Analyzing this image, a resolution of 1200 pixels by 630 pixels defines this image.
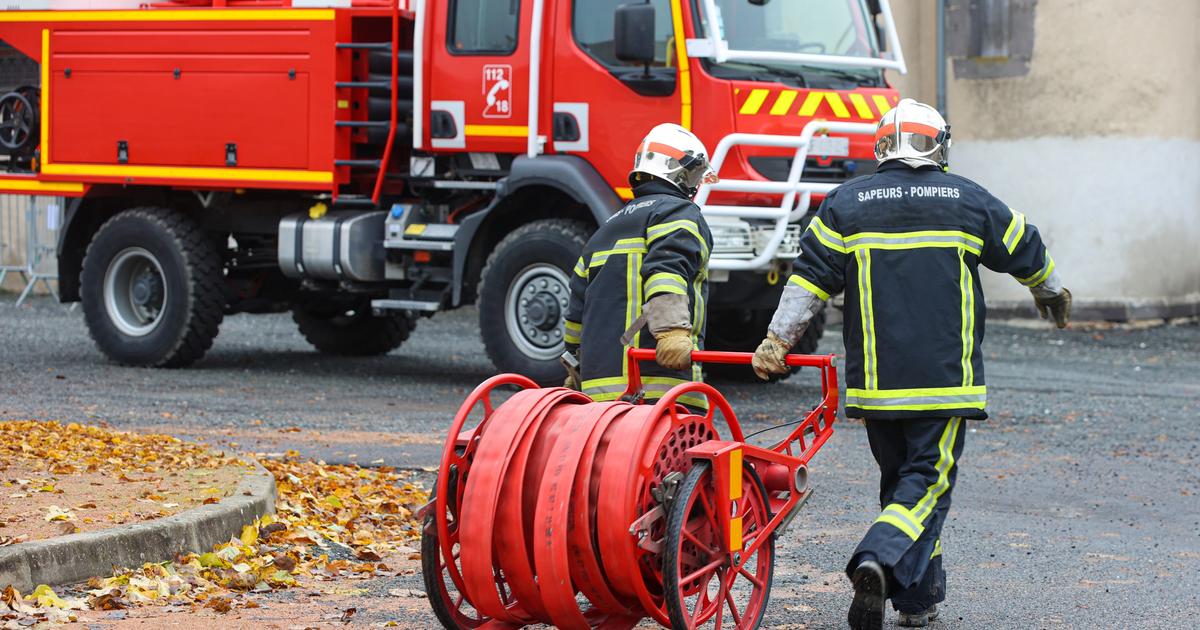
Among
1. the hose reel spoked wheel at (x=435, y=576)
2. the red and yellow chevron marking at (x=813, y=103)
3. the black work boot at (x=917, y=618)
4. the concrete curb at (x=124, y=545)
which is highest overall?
the red and yellow chevron marking at (x=813, y=103)

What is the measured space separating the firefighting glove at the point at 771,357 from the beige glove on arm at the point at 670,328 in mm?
365

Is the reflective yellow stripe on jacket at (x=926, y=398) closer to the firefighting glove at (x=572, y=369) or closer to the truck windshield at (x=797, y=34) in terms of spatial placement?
the firefighting glove at (x=572, y=369)

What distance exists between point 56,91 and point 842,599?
30.8 feet

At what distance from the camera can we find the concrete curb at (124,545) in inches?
229

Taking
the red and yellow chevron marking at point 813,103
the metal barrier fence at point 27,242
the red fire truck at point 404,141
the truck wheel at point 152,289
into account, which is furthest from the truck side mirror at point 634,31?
the metal barrier fence at point 27,242

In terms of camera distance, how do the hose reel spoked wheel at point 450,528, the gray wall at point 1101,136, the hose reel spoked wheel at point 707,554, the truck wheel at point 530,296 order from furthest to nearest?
the gray wall at point 1101,136
the truck wheel at point 530,296
the hose reel spoked wheel at point 450,528
the hose reel spoked wheel at point 707,554

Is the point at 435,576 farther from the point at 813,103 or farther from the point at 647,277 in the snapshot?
the point at 813,103

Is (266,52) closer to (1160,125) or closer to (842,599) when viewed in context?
(842,599)

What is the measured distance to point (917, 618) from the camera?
579 centimetres

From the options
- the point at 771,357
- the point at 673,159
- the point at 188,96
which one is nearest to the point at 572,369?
the point at 673,159

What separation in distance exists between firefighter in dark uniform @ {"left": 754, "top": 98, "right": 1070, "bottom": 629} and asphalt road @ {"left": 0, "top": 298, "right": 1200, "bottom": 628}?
0.50 m

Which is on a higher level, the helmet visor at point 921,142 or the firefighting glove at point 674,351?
the helmet visor at point 921,142

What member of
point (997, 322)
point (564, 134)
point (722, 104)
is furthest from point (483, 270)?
point (997, 322)

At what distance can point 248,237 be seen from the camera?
1374 centimetres
